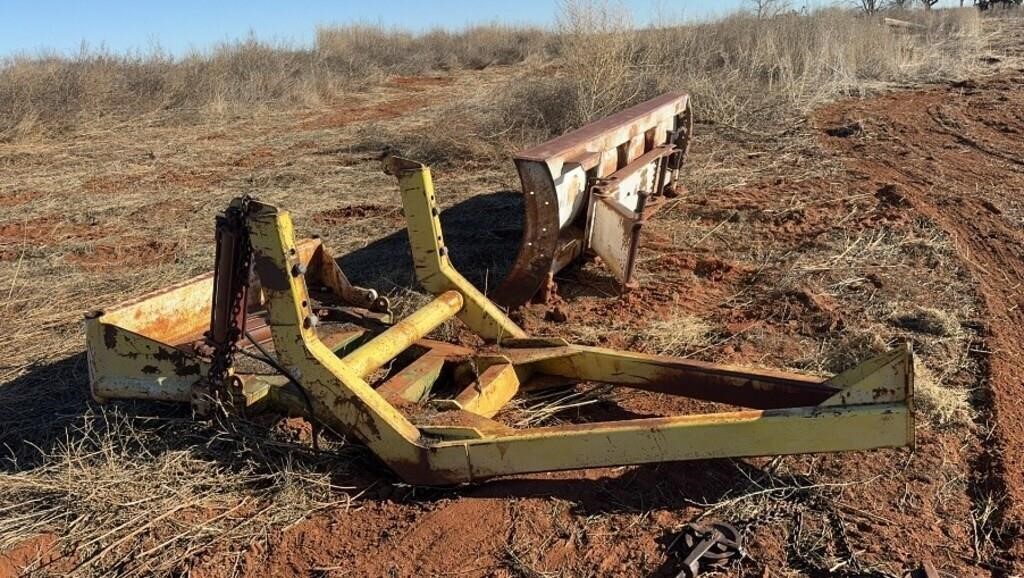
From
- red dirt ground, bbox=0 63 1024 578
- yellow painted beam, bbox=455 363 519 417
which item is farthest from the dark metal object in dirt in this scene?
yellow painted beam, bbox=455 363 519 417

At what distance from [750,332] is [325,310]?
230cm

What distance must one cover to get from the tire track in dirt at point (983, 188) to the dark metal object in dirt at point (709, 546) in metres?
0.79

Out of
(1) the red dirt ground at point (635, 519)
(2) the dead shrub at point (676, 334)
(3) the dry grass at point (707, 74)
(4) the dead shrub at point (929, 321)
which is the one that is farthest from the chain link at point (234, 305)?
(3) the dry grass at point (707, 74)

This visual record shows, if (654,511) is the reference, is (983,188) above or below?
above

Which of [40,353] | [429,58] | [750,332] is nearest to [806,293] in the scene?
[750,332]

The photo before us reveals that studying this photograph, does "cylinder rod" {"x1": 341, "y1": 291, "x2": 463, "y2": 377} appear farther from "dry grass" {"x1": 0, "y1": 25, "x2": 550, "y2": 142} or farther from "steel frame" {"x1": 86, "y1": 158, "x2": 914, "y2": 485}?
"dry grass" {"x1": 0, "y1": 25, "x2": 550, "y2": 142}

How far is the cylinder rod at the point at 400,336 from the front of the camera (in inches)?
121

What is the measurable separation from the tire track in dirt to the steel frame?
0.70 meters

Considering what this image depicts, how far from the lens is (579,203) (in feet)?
15.3

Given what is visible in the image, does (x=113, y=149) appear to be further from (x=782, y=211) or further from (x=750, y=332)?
(x=750, y=332)

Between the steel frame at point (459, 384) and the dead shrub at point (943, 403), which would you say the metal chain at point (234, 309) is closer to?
the steel frame at point (459, 384)

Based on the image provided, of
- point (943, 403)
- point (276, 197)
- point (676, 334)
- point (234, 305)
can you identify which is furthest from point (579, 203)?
point (276, 197)

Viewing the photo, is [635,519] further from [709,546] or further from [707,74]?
[707,74]

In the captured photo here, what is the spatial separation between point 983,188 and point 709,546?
587 cm
